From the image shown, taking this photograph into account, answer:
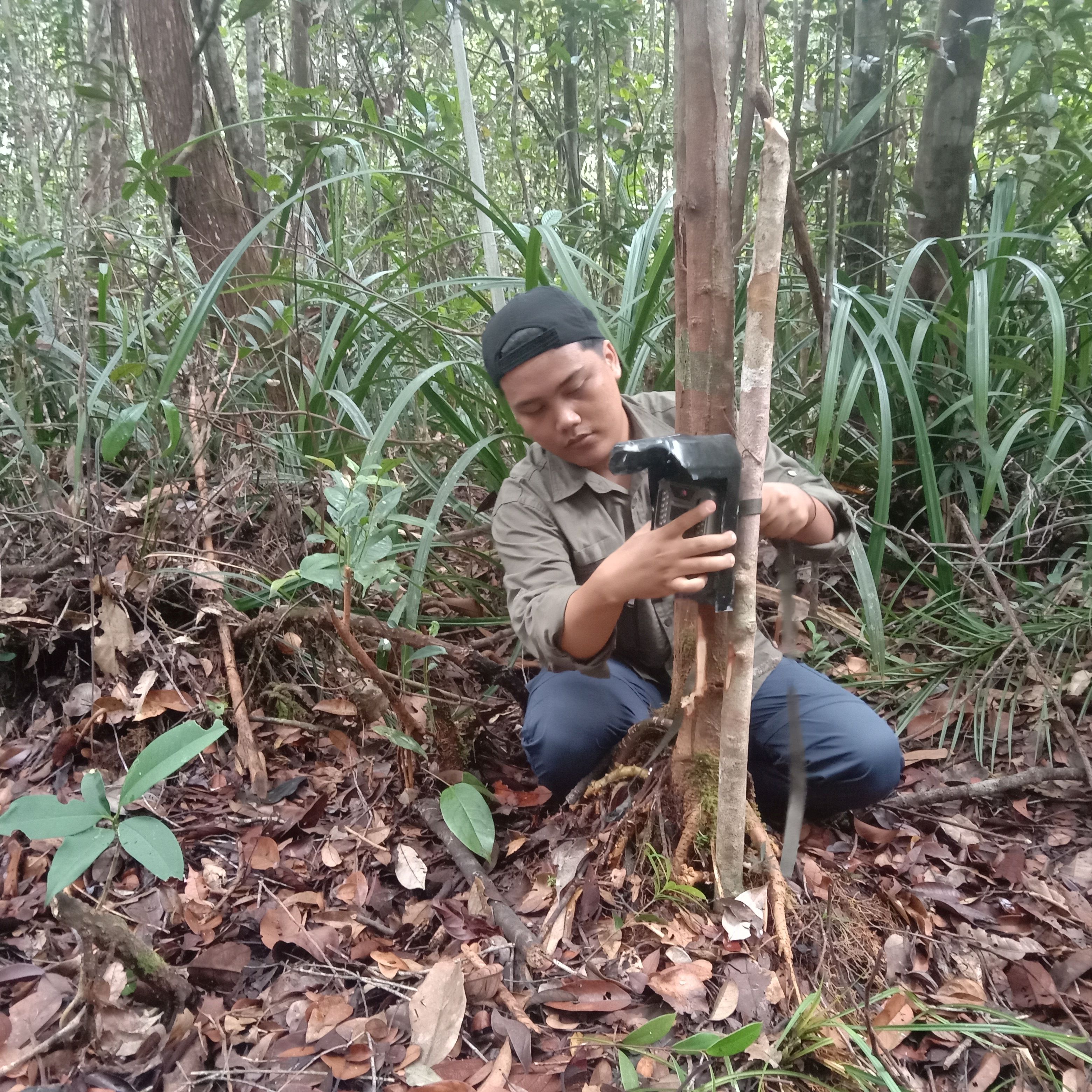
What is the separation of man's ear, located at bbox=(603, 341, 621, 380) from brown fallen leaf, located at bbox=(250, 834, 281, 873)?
46.8 inches

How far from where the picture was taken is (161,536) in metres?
2.02

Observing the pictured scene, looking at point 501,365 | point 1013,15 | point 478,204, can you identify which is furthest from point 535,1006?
point 1013,15

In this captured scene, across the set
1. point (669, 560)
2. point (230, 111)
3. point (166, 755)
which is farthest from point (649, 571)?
point (230, 111)

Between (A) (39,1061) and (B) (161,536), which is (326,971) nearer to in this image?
(A) (39,1061)

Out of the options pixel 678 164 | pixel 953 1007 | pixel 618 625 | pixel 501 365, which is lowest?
pixel 953 1007

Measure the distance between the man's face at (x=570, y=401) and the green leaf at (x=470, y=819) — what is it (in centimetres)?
73

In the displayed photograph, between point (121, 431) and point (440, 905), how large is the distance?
1243 millimetres

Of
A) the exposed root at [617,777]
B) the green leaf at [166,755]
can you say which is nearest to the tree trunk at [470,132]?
the exposed root at [617,777]

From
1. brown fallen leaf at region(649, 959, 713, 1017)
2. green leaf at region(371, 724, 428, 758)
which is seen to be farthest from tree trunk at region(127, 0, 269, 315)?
brown fallen leaf at region(649, 959, 713, 1017)

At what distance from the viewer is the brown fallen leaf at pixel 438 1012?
3.48 ft

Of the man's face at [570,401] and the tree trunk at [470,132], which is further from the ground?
the tree trunk at [470,132]

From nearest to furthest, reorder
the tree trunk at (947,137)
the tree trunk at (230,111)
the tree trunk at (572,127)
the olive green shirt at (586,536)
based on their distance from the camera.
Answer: the olive green shirt at (586,536), the tree trunk at (947,137), the tree trunk at (230,111), the tree trunk at (572,127)

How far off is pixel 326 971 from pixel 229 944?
0.18 meters

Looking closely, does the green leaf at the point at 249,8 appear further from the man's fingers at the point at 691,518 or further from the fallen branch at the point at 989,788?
the fallen branch at the point at 989,788
